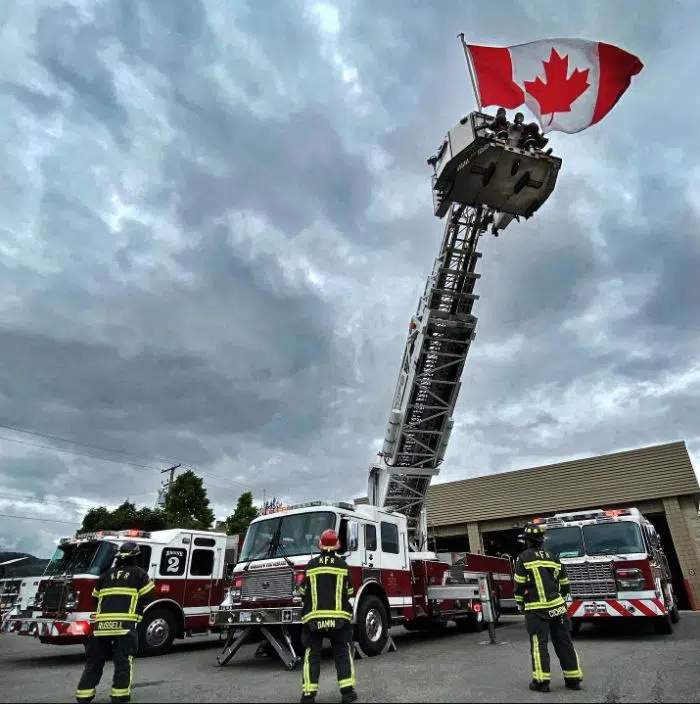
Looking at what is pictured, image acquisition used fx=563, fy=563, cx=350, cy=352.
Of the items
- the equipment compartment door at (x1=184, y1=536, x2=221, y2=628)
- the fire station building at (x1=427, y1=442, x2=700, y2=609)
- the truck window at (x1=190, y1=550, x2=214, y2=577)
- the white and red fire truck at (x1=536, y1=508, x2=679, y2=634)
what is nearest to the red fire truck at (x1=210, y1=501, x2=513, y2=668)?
the equipment compartment door at (x1=184, y1=536, x2=221, y2=628)

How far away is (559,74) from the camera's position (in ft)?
31.9

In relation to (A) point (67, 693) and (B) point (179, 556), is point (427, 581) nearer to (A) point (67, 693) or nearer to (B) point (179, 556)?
(B) point (179, 556)

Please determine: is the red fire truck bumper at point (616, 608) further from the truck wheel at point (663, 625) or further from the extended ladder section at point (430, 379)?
the extended ladder section at point (430, 379)

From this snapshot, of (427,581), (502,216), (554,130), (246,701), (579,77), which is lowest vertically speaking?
(246,701)

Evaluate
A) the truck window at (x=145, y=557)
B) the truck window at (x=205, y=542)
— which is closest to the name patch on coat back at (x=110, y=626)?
the truck window at (x=145, y=557)

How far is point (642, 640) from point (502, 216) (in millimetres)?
7628

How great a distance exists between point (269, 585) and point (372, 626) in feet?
5.82

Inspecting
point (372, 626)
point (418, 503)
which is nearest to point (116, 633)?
A: point (372, 626)

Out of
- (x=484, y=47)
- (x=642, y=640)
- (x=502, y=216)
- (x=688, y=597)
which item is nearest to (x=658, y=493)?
(x=688, y=597)

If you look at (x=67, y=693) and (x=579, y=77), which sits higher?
(x=579, y=77)

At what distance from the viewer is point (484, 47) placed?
9.78 meters

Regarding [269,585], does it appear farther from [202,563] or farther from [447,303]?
[447,303]

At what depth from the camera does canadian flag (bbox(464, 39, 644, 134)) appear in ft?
31.5

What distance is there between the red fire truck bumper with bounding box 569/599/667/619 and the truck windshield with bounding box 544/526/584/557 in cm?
87
